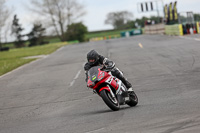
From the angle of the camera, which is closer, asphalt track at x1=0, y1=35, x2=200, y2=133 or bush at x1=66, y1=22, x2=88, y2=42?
asphalt track at x1=0, y1=35, x2=200, y2=133

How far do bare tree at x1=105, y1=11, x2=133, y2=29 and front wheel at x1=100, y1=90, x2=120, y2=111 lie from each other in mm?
130617

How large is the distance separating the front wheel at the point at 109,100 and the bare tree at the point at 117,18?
5142 inches

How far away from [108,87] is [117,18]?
133305mm

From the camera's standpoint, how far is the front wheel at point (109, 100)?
8.62 m

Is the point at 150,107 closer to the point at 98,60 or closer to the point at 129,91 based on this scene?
the point at 129,91

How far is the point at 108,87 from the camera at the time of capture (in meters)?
8.77

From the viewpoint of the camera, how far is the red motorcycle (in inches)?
342

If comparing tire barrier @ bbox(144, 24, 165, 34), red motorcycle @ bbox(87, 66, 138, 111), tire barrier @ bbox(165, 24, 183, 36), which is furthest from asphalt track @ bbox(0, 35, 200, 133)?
tire barrier @ bbox(144, 24, 165, 34)

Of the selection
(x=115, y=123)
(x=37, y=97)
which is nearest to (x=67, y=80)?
(x=37, y=97)

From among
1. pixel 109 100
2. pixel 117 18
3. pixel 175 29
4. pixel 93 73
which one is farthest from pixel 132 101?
pixel 117 18

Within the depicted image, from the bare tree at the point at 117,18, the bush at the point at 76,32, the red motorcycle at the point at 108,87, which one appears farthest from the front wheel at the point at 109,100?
the bare tree at the point at 117,18

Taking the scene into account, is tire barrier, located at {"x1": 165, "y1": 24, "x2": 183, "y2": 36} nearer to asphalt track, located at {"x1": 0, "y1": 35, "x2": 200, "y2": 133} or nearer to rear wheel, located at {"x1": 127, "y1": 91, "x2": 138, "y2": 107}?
asphalt track, located at {"x1": 0, "y1": 35, "x2": 200, "y2": 133}

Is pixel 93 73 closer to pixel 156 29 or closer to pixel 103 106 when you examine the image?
pixel 103 106

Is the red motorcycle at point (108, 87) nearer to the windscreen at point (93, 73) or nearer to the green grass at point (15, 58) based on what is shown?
the windscreen at point (93, 73)
